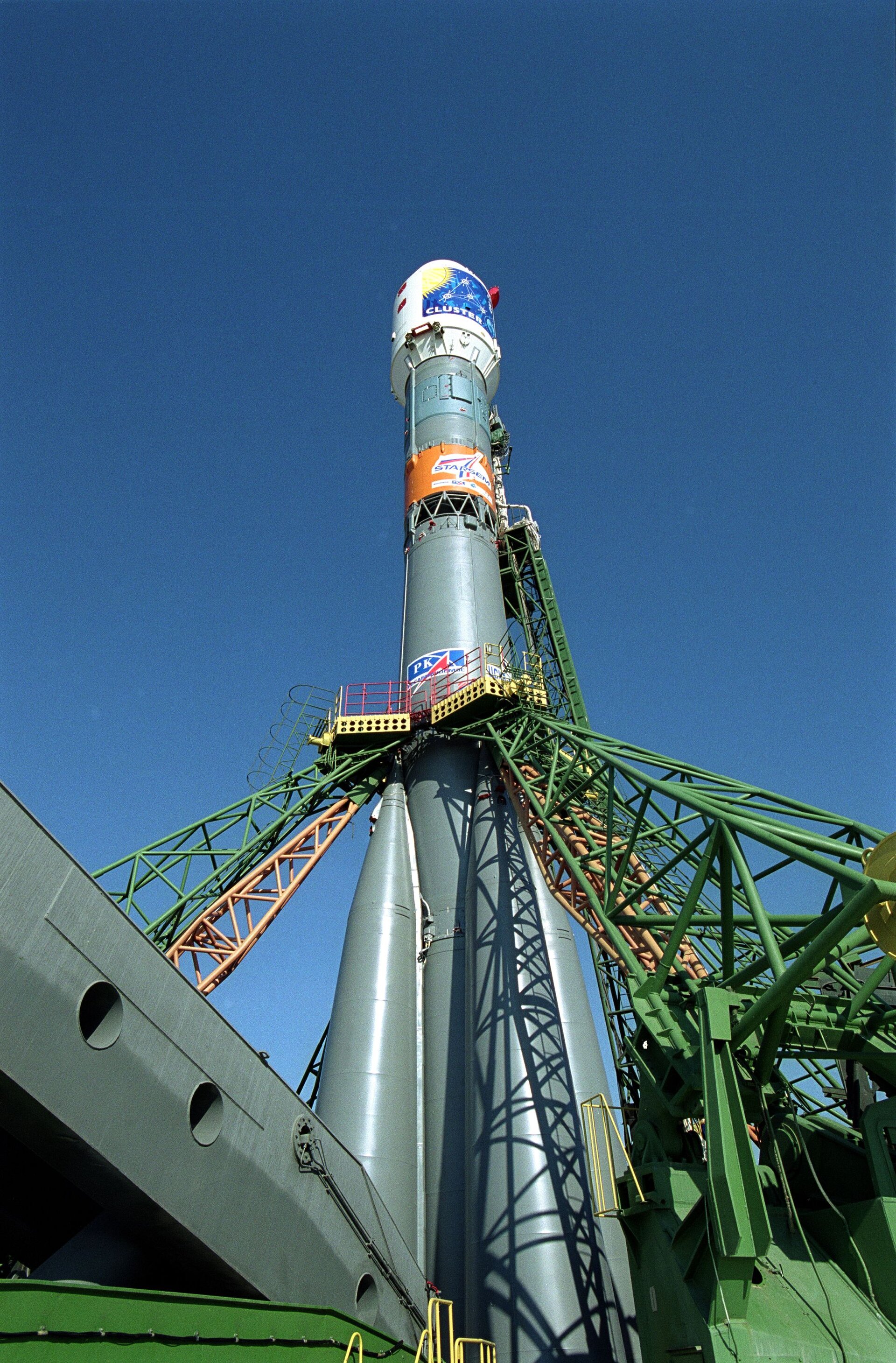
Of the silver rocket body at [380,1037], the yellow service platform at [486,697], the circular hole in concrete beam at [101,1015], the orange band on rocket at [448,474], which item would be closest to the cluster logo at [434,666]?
the yellow service platform at [486,697]

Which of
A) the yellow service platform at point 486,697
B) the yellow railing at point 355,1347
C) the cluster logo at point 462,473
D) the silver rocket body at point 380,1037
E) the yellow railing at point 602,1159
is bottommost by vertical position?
the yellow railing at point 355,1347

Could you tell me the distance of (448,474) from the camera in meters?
28.1

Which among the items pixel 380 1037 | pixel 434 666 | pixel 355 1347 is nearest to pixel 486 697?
pixel 434 666

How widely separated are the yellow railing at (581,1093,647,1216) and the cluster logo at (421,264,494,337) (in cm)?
2669

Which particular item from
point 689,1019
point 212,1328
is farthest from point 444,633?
point 212,1328

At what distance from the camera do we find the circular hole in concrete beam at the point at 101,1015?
757cm

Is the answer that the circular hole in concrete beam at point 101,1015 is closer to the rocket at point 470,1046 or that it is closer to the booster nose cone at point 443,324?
the rocket at point 470,1046

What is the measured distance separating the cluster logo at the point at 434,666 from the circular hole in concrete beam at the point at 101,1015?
1648cm

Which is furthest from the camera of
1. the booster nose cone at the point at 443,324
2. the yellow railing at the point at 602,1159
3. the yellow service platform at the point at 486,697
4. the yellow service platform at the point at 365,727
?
the booster nose cone at the point at 443,324

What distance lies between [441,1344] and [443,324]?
2927cm

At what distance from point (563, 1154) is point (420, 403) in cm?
2318

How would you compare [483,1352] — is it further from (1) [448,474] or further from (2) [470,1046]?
(1) [448,474]

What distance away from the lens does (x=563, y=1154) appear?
53.0 feet

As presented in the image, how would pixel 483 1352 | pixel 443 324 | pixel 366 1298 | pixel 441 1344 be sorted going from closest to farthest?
1. pixel 366 1298
2. pixel 441 1344
3. pixel 483 1352
4. pixel 443 324
